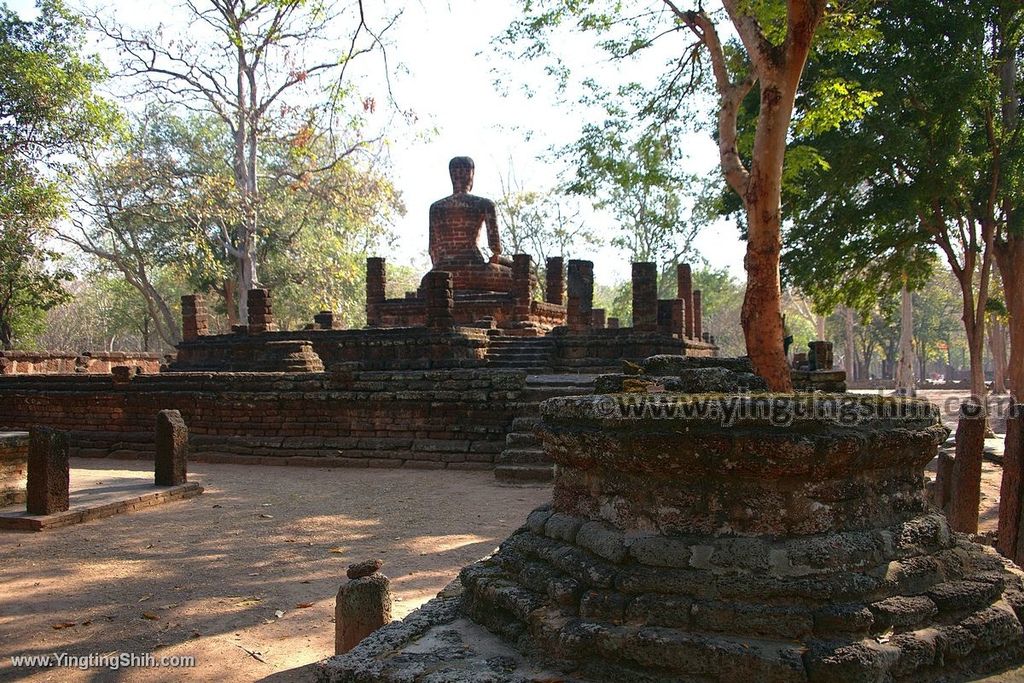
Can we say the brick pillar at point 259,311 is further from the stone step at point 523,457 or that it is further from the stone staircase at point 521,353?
the stone step at point 523,457

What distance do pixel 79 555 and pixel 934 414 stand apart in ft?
18.4

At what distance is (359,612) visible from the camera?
3.28 m

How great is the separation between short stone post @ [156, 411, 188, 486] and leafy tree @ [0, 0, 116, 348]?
554 inches

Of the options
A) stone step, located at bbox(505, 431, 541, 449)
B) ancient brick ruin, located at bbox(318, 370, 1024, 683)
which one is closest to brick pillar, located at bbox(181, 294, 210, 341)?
stone step, located at bbox(505, 431, 541, 449)

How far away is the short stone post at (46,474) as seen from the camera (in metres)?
6.27

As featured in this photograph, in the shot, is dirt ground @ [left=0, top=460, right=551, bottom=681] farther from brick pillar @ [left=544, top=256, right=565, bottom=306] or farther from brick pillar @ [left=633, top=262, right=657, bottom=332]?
brick pillar @ [left=544, top=256, right=565, bottom=306]

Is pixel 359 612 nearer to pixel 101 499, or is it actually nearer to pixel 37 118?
pixel 101 499

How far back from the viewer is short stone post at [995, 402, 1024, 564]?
4230 mm

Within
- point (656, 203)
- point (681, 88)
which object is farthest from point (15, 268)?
point (656, 203)

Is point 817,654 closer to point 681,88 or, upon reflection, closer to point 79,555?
point 79,555

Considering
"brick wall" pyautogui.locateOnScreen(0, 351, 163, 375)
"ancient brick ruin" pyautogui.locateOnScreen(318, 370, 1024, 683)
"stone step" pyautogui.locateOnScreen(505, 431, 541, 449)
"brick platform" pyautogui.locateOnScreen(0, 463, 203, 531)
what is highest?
"brick wall" pyautogui.locateOnScreen(0, 351, 163, 375)

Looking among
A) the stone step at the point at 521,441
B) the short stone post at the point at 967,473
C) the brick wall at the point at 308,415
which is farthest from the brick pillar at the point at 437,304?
the short stone post at the point at 967,473

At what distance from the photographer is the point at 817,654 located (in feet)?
6.81

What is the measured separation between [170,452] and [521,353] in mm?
8403
